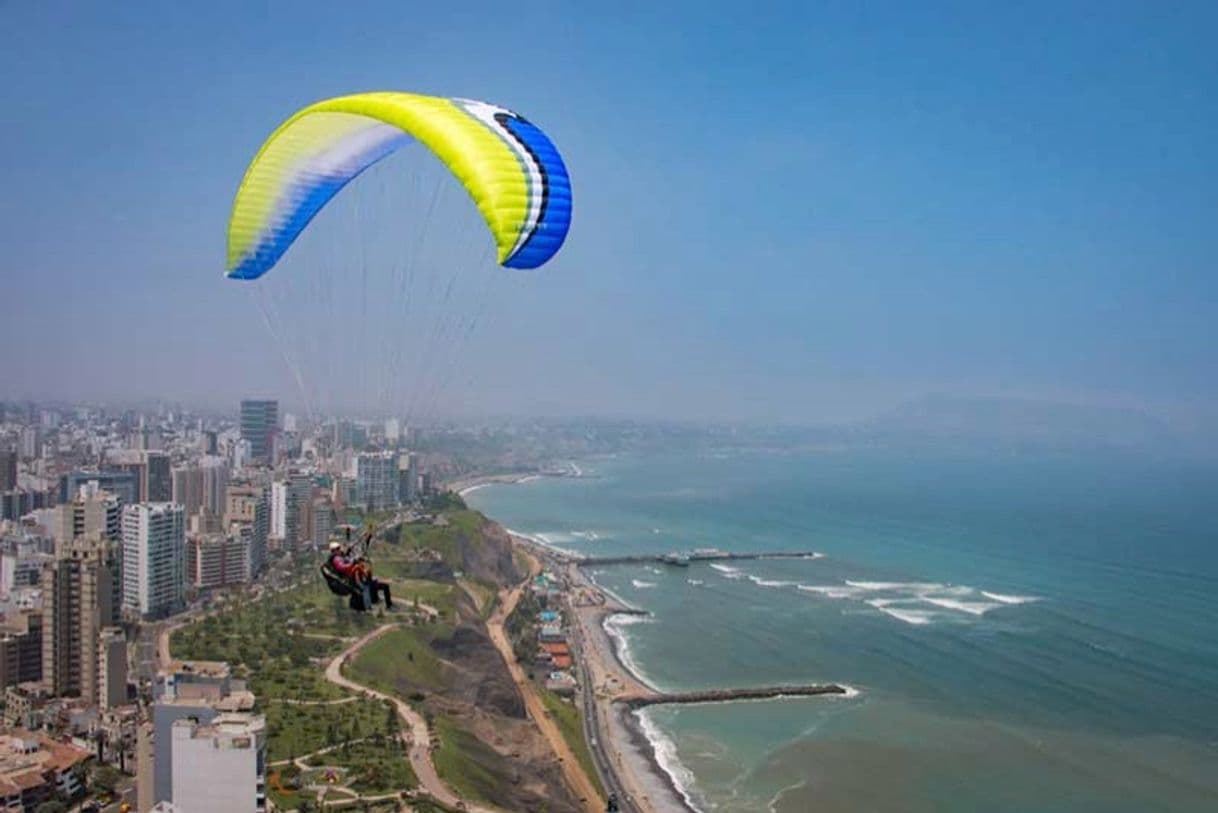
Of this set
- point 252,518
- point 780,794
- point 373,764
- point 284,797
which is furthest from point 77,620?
point 780,794

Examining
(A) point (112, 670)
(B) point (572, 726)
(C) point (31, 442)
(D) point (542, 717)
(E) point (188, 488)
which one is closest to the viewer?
(A) point (112, 670)

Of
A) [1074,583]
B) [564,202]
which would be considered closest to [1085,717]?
[1074,583]

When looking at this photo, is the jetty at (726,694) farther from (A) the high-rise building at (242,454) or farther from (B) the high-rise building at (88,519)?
(A) the high-rise building at (242,454)

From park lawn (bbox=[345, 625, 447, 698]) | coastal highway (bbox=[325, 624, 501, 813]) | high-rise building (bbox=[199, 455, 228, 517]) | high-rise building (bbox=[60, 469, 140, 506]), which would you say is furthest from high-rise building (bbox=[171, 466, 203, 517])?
park lawn (bbox=[345, 625, 447, 698])

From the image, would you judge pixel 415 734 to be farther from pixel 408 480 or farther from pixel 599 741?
pixel 408 480

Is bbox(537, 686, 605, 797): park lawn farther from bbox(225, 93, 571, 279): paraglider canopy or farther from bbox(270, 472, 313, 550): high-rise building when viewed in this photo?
bbox(270, 472, 313, 550): high-rise building

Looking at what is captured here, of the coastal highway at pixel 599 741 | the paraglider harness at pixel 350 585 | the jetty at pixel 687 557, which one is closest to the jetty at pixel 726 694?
the coastal highway at pixel 599 741
